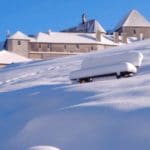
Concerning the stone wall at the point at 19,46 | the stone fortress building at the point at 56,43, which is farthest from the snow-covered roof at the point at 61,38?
the stone wall at the point at 19,46

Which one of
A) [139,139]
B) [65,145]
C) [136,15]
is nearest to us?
[139,139]

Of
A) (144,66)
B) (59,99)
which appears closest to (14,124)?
(59,99)

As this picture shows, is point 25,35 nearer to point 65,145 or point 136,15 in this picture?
point 136,15

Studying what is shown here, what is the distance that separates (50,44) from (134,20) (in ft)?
77.6

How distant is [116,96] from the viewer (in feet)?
28.7

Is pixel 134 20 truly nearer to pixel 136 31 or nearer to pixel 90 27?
pixel 136 31

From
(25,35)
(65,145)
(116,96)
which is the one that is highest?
(25,35)

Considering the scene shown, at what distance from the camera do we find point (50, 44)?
9131cm

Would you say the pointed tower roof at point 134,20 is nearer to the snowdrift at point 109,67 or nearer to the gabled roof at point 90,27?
the gabled roof at point 90,27

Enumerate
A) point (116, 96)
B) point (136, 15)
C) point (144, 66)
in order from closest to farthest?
point (116, 96) → point (144, 66) → point (136, 15)

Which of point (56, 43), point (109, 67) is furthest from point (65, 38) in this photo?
point (109, 67)

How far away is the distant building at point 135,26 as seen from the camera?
344 ft

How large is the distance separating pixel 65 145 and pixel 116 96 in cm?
192

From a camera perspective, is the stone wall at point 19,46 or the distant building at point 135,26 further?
the distant building at point 135,26
